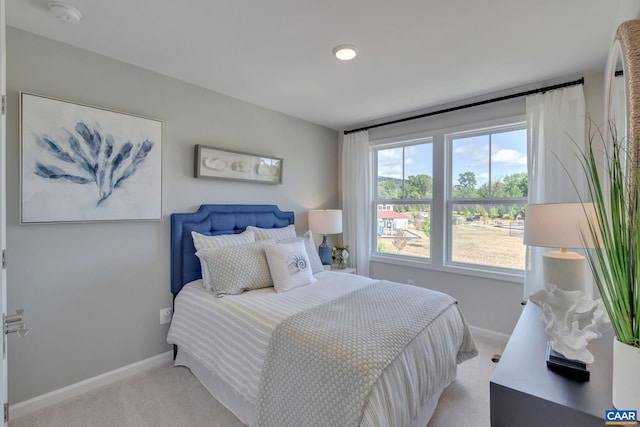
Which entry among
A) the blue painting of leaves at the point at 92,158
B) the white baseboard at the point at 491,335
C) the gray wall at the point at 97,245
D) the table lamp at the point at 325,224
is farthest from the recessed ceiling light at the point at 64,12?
the white baseboard at the point at 491,335

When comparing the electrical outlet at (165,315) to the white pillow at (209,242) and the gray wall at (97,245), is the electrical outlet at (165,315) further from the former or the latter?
the white pillow at (209,242)

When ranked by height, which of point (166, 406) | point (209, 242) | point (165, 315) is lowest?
point (166, 406)

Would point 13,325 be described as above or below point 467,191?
below

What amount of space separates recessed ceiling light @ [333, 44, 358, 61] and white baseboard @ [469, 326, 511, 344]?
2811 mm

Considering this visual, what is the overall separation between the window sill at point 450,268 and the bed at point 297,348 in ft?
3.52

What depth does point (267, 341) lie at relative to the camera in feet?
5.28

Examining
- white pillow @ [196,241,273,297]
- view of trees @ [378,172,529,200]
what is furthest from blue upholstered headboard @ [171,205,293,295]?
view of trees @ [378,172,529,200]

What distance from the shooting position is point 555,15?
167 cm

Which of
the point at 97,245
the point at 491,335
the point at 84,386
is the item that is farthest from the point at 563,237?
the point at 84,386

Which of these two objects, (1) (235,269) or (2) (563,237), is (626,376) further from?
(1) (235,269)

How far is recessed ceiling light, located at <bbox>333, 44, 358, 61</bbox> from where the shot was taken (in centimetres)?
199

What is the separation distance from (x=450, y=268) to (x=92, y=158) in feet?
11.0

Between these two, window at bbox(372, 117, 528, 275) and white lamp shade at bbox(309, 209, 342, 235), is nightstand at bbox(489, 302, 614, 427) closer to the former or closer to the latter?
window at bbox(372, 117, 528, 275)

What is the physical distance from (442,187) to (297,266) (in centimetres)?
189
